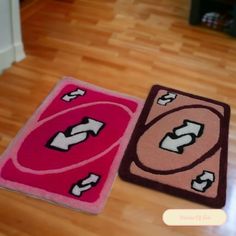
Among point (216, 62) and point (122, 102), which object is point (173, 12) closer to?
point (216, 62)

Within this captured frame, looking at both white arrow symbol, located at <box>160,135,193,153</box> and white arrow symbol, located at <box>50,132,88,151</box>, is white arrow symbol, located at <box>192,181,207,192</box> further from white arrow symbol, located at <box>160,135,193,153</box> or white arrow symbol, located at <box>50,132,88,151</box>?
white arrow symbol, located at <box>50,132,88,151</box>

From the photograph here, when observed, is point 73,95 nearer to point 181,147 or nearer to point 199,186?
point 181,147

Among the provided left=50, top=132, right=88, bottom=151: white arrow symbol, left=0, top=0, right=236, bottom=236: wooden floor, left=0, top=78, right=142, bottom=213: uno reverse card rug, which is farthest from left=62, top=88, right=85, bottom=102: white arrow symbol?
left=50, top=132, right=88, bottom=151: white arrow symbol

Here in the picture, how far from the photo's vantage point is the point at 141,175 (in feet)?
4.93

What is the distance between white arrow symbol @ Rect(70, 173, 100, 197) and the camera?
4.65 ft

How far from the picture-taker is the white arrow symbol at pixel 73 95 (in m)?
1.82

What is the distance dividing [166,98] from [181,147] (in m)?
0.34

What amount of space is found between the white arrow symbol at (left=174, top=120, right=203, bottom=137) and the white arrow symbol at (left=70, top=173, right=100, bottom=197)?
0.46 m

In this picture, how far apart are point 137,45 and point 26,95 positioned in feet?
2.57

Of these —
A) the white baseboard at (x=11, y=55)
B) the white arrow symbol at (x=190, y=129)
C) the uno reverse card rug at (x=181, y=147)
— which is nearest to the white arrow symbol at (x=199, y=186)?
the uno reverse card rug at (x=181, y=147)

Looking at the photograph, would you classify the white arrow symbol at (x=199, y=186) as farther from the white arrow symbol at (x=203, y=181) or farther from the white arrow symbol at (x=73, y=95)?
the white arrow symbol at (x=73, y=95)

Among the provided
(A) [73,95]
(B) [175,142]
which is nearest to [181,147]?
(B) [175,142]

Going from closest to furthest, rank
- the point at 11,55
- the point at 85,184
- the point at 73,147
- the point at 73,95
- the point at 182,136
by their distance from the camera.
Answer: the point at 85,184 → the point at 73,147 → the point at 182,136 → the point at 73,95 → the point at 11,55

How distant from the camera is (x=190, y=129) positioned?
174 centimetres
